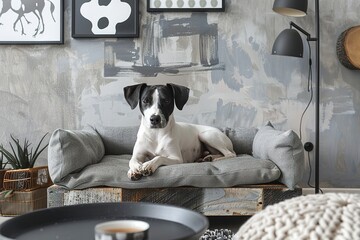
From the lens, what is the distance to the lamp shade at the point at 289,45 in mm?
3467

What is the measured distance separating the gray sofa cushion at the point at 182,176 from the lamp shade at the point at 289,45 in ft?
3.32

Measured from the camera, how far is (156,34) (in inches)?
157

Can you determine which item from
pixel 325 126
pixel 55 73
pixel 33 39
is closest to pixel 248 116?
pixel 325 126

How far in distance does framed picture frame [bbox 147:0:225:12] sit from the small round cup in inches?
127

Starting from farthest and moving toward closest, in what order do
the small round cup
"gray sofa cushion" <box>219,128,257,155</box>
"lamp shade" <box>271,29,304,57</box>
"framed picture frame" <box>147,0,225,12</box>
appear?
"framed picture frame" <box>147,0,225,12</box> < "gray sofa cushion" <box>219,128,257,155</box> < "lamp shade" <box>271,29,304,57</box> < the small round cup

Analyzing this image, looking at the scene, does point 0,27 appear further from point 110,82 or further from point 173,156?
point 173,156

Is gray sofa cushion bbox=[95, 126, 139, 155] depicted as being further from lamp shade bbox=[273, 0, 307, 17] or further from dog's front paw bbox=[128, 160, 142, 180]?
lamp shade bbox=[273, 0, 307, 17]

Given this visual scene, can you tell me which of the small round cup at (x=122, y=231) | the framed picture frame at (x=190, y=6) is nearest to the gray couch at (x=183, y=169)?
the framed picture frame at (x=190, y=6)

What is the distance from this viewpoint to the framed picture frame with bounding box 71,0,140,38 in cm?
395

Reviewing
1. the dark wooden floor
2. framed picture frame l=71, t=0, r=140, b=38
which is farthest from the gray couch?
framed picture frame l=71, t=0, r=140, b=38

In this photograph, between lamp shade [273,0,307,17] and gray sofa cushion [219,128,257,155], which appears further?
gray sofa cushion [219,128,257,155]

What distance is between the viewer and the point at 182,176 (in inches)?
109

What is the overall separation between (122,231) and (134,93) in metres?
2.29

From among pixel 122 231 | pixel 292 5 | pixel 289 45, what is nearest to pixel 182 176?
pixel 289 45
